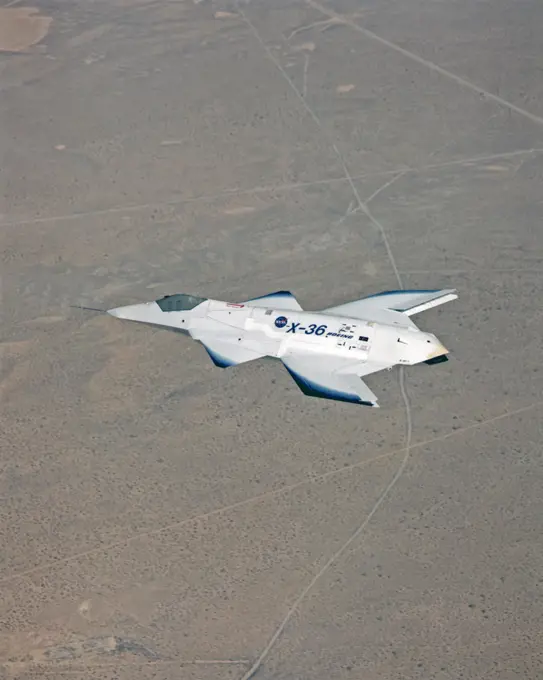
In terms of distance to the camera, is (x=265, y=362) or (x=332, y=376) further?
(x=265, y=362)

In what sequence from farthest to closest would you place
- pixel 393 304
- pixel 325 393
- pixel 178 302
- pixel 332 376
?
pixel 178 302, pixel 393 304, pixel 332 376, pixel 325 393

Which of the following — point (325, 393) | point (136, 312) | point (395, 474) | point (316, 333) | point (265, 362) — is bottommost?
point (395, 474)

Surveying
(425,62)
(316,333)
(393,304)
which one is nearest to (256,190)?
(393,304)

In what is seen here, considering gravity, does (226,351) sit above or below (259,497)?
above

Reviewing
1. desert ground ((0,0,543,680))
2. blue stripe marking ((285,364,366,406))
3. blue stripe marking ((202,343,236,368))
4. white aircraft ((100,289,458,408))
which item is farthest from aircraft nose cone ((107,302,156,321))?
blue stripe marking ((285,364,366,406))

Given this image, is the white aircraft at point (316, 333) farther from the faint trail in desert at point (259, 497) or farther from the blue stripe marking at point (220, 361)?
the faint trail in desert at point (259, 497)

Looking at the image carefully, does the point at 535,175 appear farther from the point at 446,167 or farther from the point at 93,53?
the point at 93,53

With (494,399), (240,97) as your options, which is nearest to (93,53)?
(240,97)

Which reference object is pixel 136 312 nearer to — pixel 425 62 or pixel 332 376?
pixel 332 376

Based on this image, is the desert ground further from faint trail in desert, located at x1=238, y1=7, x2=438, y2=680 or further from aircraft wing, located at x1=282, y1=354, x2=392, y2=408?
aircraft wing, located at x1=282, y1=354, x2=392, y2=408
